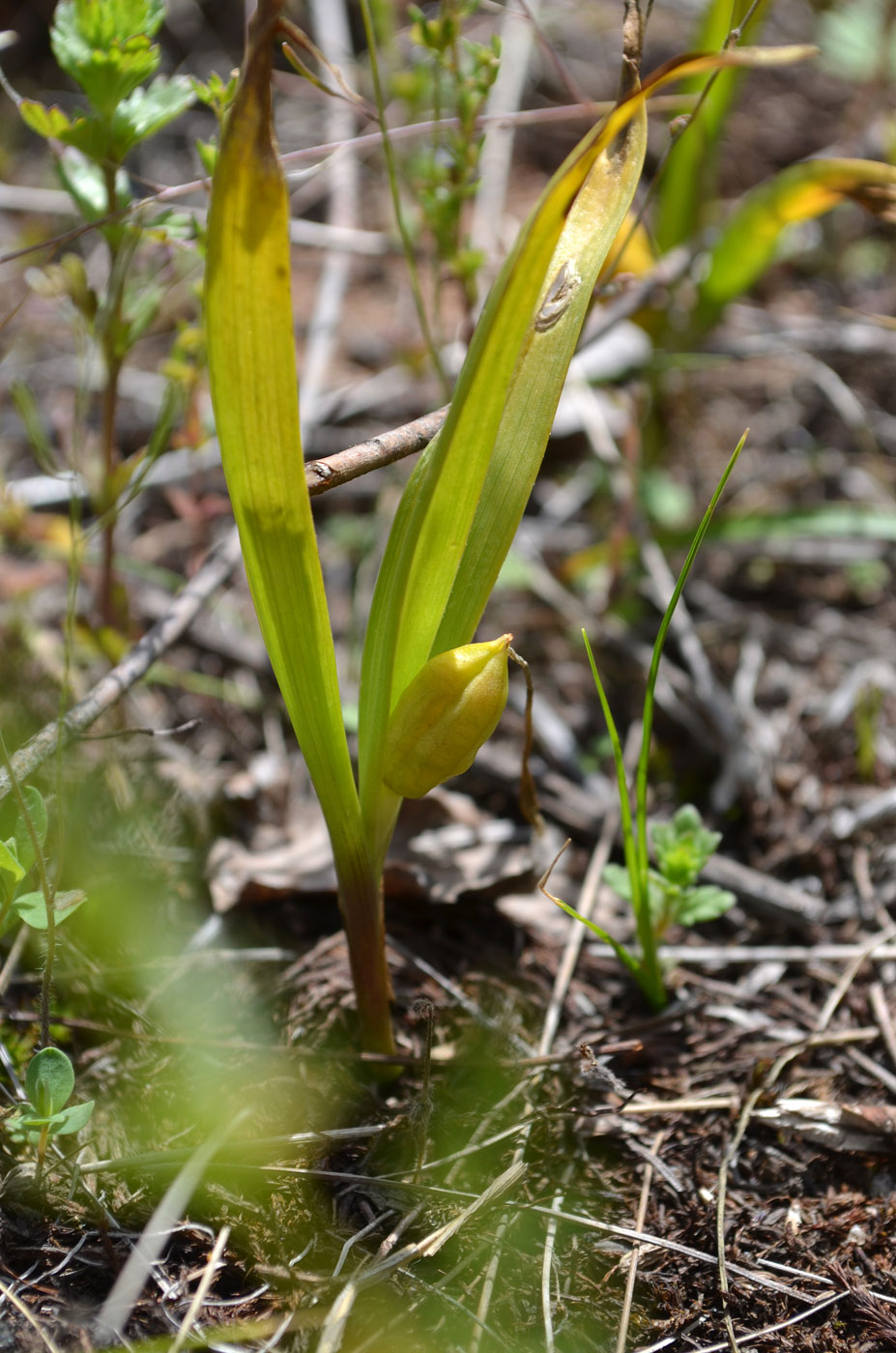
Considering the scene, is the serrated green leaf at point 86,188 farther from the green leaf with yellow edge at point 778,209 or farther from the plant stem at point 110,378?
the green leaf with yellow edge at point 778,209

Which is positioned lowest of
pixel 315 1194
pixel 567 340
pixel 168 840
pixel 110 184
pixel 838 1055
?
pixel 838 1055

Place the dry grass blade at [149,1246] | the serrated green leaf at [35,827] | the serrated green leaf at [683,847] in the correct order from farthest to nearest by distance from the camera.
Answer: the serrated green leaf at [683,847] < the serrated green leaf at [35,827] < the dry grass blade at [149,1246]

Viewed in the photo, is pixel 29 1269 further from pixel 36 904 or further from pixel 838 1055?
pixel 838 1055

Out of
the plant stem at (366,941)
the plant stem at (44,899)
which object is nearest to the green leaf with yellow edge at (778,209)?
the plant stem at (366,941)

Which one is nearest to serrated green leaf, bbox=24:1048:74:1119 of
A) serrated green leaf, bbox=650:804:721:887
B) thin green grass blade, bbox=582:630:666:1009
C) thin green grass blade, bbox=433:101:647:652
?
thin green grass blade, bbox=433:101:647:652

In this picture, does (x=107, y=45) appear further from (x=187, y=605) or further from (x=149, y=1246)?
A: (x=149, y=1246)

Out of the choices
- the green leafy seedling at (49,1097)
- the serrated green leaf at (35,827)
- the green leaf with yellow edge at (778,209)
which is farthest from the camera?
the green leaf with yellow edge at (778,209)

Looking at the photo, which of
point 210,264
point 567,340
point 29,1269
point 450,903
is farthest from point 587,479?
point 29,1269

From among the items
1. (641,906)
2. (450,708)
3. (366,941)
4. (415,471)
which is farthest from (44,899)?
(641,906)
